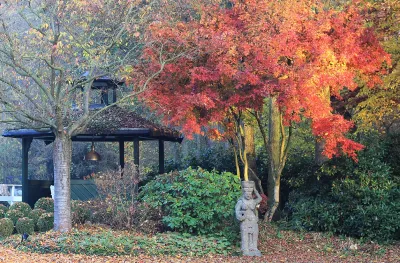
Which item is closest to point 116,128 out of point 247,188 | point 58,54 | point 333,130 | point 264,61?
point 58,54

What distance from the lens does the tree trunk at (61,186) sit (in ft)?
36.3

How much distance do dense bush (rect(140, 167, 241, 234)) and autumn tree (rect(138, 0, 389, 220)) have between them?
1.10 m

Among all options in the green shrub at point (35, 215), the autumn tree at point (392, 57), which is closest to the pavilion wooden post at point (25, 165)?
the green shrub at point (35, 215)

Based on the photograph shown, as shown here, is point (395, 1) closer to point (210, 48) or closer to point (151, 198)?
point (210, 48)

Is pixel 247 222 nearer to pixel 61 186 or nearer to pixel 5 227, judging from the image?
pixel 61 186

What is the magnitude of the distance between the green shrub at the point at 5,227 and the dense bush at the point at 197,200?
10.1ft

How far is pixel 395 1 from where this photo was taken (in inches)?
495

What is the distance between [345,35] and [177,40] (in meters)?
3.47

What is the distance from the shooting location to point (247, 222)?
10.7 metres

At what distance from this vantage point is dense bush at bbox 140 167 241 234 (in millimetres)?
11266

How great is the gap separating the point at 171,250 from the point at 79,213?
9.25ft

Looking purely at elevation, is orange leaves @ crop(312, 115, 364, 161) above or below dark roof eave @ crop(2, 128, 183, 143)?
below

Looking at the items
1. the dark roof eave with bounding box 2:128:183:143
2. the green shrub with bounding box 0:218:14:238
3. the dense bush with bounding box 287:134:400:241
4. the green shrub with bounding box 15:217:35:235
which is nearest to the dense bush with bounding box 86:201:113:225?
the green shrub with bounding box 15:217:35:235

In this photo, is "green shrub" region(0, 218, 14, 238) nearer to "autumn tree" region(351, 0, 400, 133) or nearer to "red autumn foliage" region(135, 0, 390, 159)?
"red autumn foliage" region(135, 0, 390, 159)
